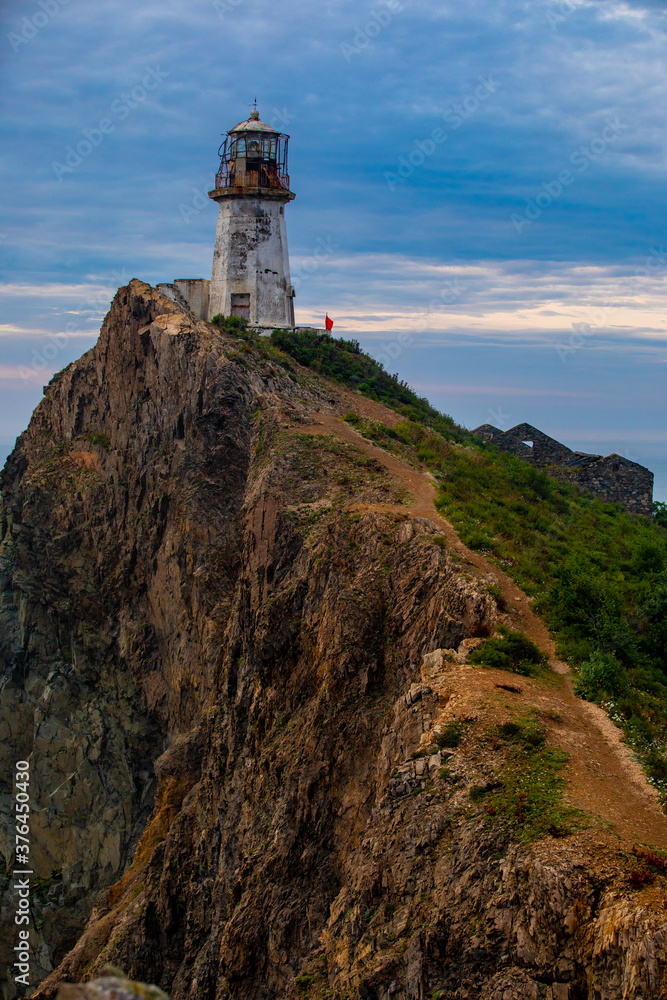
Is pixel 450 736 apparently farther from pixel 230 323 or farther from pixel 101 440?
pixel 230 323

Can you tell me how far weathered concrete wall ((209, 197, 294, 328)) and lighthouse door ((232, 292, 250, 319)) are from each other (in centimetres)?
17

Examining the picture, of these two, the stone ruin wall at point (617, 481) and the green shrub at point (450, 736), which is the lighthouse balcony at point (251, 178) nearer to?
the stone ruin wall at point (617, 481)

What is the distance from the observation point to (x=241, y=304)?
137 ft

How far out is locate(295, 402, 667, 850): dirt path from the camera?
Result: 11328 millimetres

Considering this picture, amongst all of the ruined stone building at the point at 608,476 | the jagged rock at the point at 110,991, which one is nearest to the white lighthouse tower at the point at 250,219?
the ruined stone building at the point at 608,476

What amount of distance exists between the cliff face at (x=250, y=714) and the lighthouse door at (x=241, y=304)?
4.77 m

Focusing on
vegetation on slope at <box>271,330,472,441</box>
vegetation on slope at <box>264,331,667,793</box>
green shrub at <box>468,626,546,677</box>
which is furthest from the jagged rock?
vegetation on slope at <box>271,330,472,441</box>

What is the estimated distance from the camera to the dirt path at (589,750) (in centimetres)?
1133

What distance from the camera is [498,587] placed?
1817cm

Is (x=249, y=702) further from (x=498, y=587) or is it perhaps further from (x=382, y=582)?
(x=498, y=587)

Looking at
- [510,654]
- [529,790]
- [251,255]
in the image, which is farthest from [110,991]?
[251,255]

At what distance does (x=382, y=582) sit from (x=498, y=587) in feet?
9.69

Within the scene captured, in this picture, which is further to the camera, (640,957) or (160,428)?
(160,428)

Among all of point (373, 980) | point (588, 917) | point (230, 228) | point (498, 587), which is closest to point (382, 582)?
point (498, 587)
